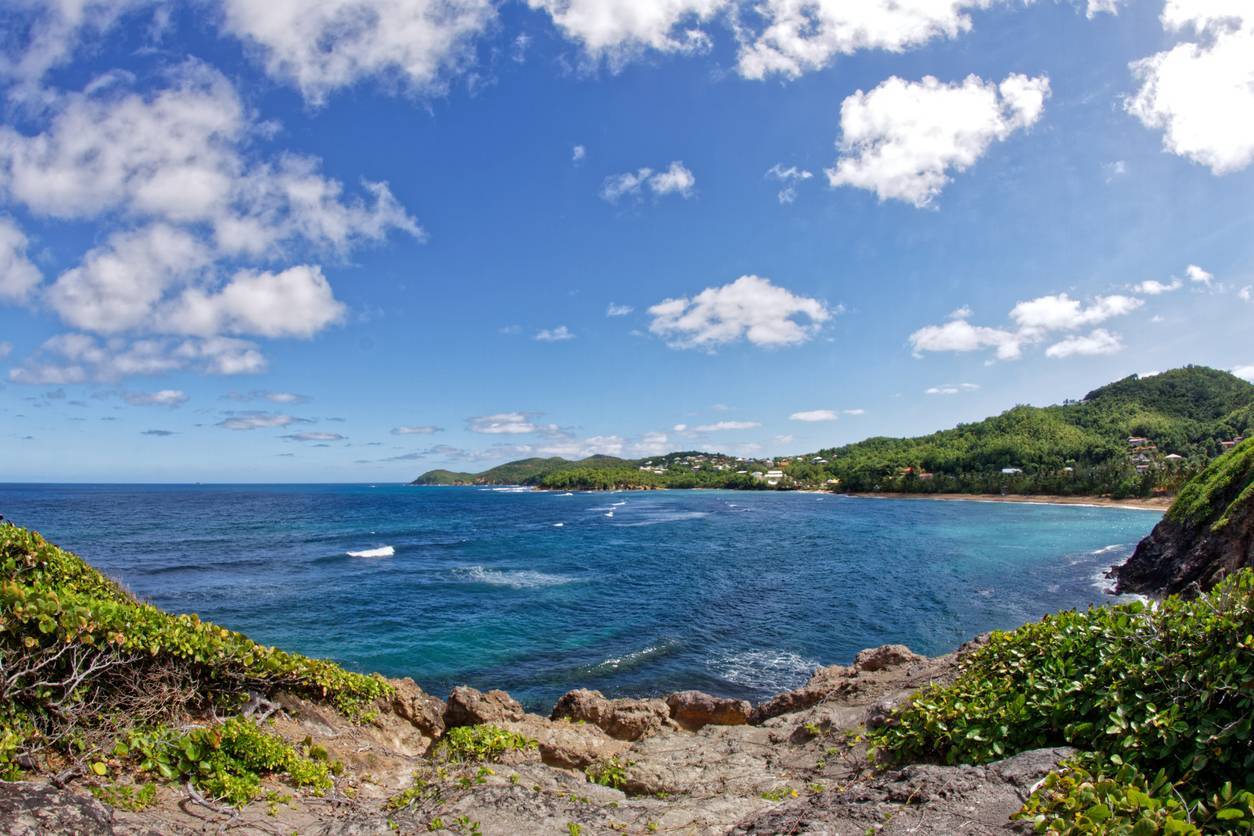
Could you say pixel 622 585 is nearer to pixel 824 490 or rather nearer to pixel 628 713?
pixel 628 713

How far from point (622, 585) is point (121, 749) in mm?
28926

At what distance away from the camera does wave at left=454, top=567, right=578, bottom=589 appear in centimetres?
3375

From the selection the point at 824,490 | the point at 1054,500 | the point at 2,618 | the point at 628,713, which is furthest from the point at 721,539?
the point at 824,490

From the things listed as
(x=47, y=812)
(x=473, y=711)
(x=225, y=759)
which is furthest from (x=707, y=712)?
(x=47, y=812)

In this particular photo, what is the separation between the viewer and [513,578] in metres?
35.8

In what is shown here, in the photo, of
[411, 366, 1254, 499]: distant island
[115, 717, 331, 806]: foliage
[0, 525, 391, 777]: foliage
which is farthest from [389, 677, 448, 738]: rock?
[411, 366, 1254, 499]: distant island

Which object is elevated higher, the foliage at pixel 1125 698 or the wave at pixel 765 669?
the foliage at pixel 1125 698

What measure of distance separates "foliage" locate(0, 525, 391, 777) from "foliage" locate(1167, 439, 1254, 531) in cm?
3125

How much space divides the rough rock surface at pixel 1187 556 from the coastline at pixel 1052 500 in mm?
52793

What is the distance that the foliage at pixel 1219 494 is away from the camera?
2266 centimetres

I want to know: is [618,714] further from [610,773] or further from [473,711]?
[610,773]

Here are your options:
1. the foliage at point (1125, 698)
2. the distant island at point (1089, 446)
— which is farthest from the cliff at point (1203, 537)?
the distant island at point (1089, 446)

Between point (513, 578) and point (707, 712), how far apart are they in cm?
2419

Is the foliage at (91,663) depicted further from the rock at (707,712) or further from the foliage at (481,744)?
the rock at (707,712)
